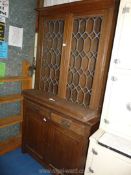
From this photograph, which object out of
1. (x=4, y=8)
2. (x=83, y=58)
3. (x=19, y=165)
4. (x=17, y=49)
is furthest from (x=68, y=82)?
(x=19, y=165)

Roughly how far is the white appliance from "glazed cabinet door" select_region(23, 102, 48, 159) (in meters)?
0.69

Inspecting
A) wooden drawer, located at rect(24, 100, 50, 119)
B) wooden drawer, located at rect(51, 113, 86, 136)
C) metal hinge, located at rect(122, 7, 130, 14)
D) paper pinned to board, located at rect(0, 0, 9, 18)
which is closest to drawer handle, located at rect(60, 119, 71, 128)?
wooden drawer, located at rect(51, 113, 86, 136)

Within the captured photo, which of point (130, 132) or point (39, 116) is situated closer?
point (130, 132)

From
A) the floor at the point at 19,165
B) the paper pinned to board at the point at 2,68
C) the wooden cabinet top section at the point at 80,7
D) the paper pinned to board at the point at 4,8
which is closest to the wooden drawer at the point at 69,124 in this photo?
the floor at the point at 19,165

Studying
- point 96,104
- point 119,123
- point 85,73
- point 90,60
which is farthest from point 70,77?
point 119,123

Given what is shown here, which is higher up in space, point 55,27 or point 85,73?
point 55,27

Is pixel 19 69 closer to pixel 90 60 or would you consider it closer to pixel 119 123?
pixel 90 60

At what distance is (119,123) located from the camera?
131 centimetres

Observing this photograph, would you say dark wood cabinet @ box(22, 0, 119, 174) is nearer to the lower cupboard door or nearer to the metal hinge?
the lower cupboard door

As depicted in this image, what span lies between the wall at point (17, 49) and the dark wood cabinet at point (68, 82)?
188mm

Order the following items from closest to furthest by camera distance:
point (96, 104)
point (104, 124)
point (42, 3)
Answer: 1. point (104, 124)
2. point (96, 104)
3. point (42, 3)

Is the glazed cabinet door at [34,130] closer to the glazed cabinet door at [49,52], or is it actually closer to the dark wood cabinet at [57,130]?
the dark wood cabinet at [57,130]

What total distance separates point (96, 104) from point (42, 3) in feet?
4.89

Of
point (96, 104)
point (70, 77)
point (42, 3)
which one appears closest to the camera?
point (96, 104)
